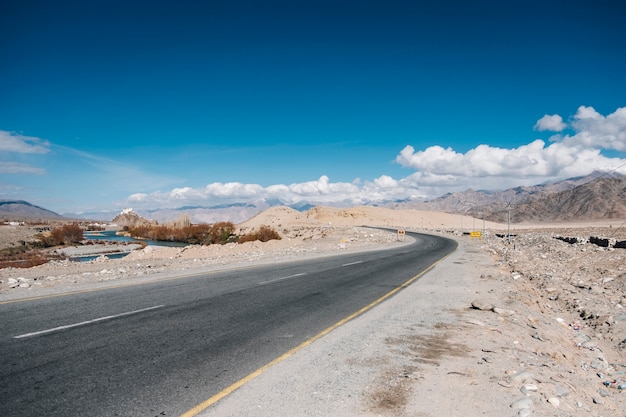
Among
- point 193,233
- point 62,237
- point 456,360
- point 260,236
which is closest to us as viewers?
point 456,360

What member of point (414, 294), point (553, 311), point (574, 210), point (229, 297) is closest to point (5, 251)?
point (229, 297)

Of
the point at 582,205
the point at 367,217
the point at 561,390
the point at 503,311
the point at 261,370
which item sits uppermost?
the point at 582,205

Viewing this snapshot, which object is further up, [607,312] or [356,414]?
[356,414]

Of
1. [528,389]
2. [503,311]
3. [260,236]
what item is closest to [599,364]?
[503,311]

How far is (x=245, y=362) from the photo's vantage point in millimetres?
5844

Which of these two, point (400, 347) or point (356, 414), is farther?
point (400, 347)

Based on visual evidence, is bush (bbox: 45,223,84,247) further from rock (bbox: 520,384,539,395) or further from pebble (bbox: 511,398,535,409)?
pebble (bbox: 511,398,535,409)

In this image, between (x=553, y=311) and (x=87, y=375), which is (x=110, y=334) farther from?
(x=553, y=311)

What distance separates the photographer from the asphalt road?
453 centimetres

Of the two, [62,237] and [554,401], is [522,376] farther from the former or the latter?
[62,237]

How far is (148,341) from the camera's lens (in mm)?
6672

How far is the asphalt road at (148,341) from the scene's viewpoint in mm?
4527

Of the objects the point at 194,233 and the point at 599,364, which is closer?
the point at 599,364

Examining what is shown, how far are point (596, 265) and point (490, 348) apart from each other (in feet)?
71.2
